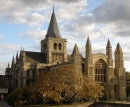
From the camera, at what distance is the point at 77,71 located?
228ft

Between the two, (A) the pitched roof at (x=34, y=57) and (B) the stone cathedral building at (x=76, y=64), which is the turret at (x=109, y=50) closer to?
(B) the stone cathedral building at (x=76, y=64)

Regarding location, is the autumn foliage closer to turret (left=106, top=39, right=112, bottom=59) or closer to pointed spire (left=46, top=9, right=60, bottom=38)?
turret (left=106, top=39, right=112, bottom=59)

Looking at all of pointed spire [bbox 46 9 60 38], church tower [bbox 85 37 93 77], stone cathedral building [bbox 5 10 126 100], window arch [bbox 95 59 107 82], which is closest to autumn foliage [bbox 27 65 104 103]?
stone cathedral building [bbox 5 10 126 100]

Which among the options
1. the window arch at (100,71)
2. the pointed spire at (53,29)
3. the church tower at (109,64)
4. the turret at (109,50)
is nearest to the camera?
the window arch at (100,71)

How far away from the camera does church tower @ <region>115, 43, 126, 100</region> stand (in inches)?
3056

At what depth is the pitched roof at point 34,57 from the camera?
8753 centimetres

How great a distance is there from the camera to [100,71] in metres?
77.9

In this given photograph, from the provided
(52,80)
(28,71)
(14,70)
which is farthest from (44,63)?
(52,80)

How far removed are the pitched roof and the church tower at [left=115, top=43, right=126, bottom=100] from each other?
82.1 ft

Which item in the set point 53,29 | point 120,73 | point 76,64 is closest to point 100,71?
point 120,73

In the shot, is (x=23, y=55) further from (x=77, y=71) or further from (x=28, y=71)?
(x=77, y=71)

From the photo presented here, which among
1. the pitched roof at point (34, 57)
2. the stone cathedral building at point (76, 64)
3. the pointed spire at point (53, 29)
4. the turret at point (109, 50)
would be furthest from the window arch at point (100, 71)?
the pointed spire at point (53, 29)

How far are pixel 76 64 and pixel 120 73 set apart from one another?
624 inches

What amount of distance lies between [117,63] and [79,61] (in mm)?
15016
